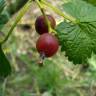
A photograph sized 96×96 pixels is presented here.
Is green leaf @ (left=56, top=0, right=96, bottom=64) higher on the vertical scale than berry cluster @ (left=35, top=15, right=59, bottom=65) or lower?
lower

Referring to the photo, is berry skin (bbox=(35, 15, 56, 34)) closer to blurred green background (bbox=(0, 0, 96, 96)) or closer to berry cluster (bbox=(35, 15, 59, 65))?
berry cluster (bbox=(35, 15, 59, 65))

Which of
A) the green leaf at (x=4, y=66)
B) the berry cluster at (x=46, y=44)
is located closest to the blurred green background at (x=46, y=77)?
the green leaf at (x=4, y=66)

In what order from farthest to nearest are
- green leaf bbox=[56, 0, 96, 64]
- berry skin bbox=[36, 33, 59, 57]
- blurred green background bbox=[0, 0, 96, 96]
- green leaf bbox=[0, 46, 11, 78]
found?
blurred green background bbox=[0, 0, 96, 96]
green leaf bbox=[0, 46, 11, 78]
green leaf bbox=[56, 0, 96, 64]
berry skin bbox=[36, 33, 59, 57]

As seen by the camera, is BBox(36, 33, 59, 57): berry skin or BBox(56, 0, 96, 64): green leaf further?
BBox(56, 0, 96, 64): green leaf

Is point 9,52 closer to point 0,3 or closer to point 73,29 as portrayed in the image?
point 0,3

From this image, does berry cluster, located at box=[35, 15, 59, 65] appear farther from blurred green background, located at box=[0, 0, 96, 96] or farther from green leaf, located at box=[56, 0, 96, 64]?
blurred green background, located at box=[0, 0, 96, 96]

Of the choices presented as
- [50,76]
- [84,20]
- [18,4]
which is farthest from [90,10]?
[50,76]

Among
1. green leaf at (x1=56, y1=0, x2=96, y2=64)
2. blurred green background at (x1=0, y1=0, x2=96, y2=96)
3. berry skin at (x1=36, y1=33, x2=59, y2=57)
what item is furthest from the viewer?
blurred green background at (x1=0, y1=0, x2=96, y2=96)

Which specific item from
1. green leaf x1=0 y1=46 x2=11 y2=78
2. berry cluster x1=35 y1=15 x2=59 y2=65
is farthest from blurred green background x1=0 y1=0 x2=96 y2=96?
berry cluster x1=35 y1=15 x2=59 y2=65

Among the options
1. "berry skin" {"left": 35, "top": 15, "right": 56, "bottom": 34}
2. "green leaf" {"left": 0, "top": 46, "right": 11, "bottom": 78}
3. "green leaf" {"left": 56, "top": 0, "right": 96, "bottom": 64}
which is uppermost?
"berry skin" {"left": 35, "top": 15, "right": 56, "bottom": 34}

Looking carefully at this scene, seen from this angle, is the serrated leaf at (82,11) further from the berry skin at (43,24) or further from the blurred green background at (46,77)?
the blurred green background at (46,77)
